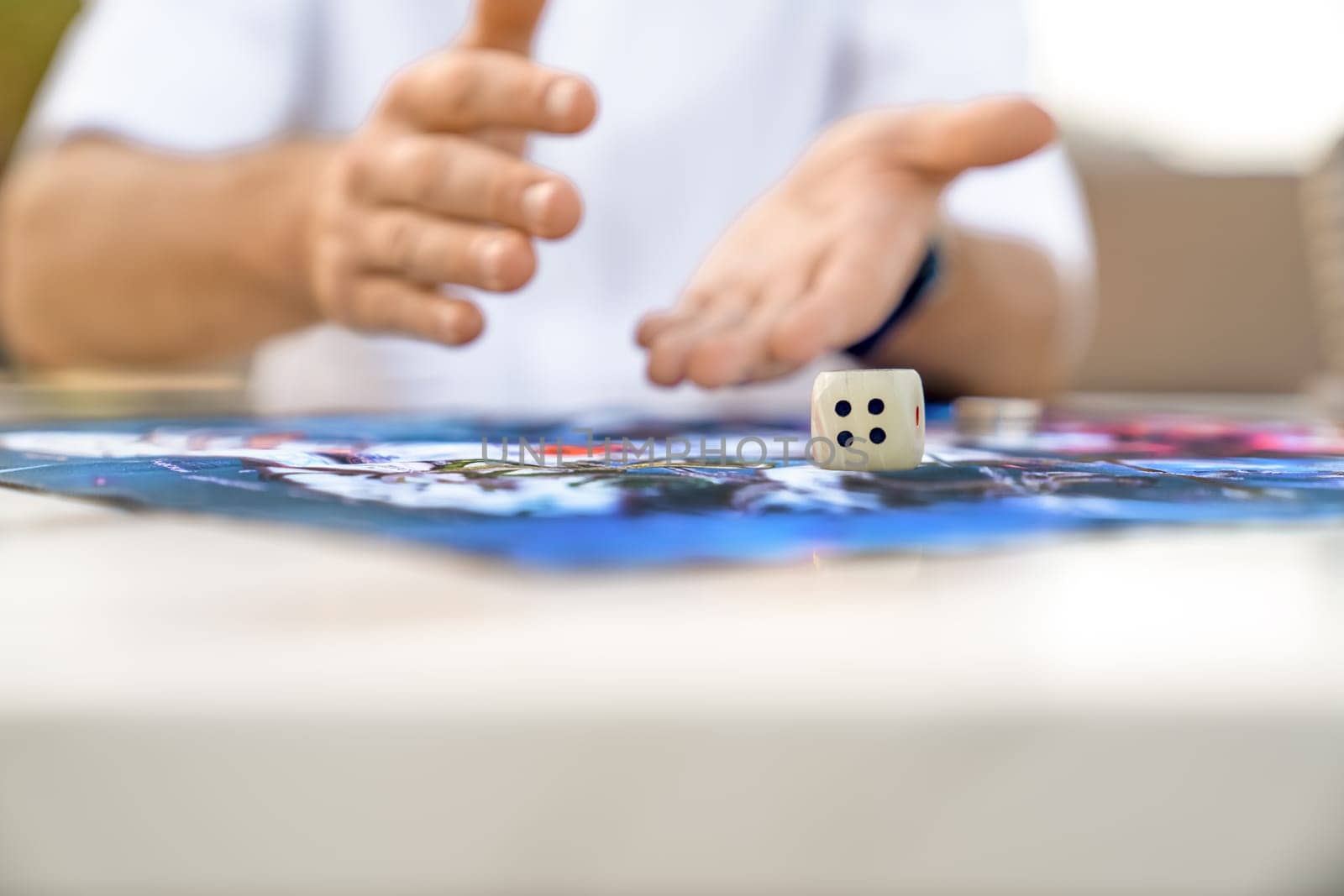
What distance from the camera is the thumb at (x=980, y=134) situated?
0.65 metres

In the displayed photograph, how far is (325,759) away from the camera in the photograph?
0.13 m

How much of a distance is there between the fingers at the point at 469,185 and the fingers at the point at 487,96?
0.02 metres

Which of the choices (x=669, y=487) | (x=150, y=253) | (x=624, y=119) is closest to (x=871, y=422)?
(x=669, y=487)

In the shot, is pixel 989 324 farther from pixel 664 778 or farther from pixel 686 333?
pixel 664 778

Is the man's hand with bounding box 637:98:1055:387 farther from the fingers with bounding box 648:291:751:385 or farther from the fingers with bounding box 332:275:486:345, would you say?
the fingers with bounding box 332:275:486:345

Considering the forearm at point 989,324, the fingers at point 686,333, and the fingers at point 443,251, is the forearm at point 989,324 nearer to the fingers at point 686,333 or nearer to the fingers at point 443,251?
the fingers at point 686,333

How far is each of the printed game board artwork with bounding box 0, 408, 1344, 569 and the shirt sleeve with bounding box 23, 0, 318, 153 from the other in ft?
2.63

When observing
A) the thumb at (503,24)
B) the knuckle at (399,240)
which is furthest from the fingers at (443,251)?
the thumb at (503,24)

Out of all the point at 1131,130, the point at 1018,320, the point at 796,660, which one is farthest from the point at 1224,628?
the point at 1131,130

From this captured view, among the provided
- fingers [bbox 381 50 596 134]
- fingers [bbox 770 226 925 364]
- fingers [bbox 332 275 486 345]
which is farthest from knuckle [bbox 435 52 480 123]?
fingers [bbox 770 226 925 364]

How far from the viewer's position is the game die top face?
0.38m

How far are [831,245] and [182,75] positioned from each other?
2.73 ft

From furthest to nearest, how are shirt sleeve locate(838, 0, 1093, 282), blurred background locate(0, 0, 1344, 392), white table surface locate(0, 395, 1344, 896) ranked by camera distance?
1. blurred background locate(0, 0, 1344, 392)
2. shirt sleeve locate(838, 0, 1093, 282)
3. white table surface locate(0, 395, 1344, 896)

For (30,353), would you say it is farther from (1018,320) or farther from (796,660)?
(796,660)
